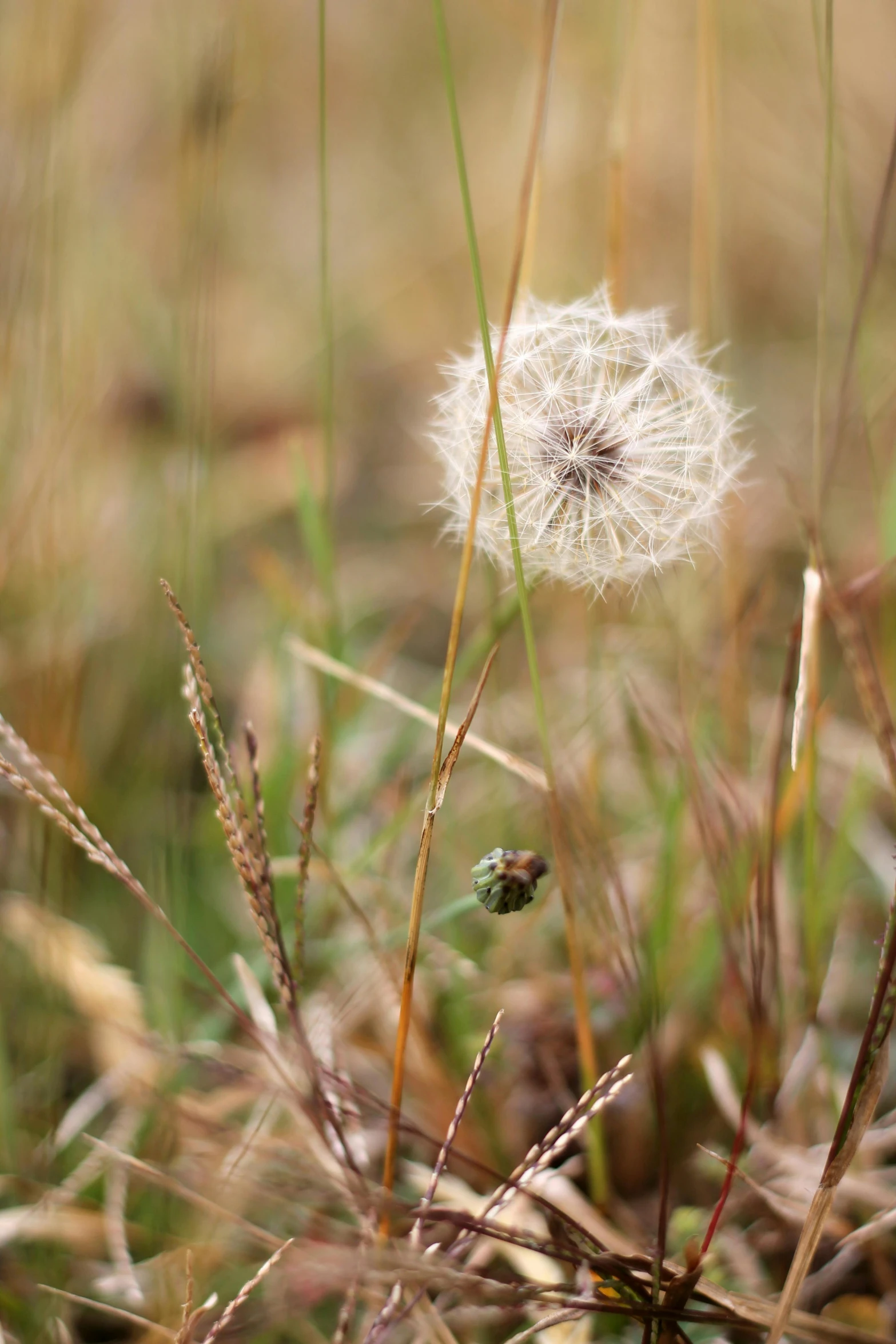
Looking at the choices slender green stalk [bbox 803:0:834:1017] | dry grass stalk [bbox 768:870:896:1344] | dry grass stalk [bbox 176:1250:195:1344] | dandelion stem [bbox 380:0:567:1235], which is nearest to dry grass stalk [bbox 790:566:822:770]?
slender green stalk [bbox 803:0:834:1017]

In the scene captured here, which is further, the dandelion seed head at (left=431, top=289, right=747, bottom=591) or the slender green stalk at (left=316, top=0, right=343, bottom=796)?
the slender green stalk at (left=316, top=0, right=343, bottom=796)

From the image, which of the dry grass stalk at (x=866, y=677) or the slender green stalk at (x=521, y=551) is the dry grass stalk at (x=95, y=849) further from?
the dry grass stalk at (x=866, y=677)

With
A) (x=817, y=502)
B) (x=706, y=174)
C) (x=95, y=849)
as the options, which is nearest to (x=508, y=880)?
(x=95, y=849)

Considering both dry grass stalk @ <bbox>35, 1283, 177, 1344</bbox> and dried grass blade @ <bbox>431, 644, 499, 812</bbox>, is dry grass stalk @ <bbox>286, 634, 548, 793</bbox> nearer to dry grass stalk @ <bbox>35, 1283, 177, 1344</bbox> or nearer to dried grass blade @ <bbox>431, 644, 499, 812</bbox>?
dried grass blade @ <bbox>431, 644, 499, 812</bbox>

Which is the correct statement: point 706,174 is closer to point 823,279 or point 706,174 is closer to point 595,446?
point 823,279

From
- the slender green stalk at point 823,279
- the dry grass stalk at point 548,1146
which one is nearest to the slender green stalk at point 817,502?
the slender green stalk at point 823,279

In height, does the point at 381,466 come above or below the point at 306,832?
above
